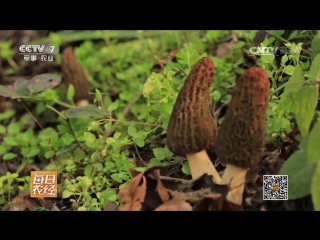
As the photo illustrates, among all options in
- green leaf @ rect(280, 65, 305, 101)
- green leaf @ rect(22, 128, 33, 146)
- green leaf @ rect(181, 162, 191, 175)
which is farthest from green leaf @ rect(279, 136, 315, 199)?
green leaf @ rect(22, 128, 33, 146)

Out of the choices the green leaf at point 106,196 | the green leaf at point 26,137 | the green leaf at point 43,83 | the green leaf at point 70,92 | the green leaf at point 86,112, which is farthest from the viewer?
the green leaf at point 70,92

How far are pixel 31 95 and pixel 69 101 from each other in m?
0.38

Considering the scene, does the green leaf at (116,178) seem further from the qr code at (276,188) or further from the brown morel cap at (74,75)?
the brown morel cap at (74,75)

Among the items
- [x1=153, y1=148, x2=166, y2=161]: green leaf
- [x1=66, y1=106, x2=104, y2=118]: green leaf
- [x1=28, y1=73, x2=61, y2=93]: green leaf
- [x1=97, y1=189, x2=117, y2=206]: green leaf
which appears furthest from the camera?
[x1=28, y1=73, x2=61, y2=93]: green leaf

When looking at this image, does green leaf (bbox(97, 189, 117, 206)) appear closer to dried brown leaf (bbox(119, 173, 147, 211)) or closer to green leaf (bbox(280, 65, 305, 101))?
dried brown leaf (bbox(119, 173, 147, 211))

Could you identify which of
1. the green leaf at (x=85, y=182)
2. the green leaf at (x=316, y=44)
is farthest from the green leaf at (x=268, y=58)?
the green leaf at (x=85, y=182)

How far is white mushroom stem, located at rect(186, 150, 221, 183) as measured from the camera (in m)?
1.72

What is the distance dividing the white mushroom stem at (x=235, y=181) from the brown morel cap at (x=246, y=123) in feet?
0.10

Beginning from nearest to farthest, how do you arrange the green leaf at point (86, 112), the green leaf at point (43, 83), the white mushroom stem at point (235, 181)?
the white mushroom stem at point (235, 181), the green leaf at point (86, 112), the green leaf at point (43, 83)

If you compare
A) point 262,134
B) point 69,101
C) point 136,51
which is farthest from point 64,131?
point 262,134

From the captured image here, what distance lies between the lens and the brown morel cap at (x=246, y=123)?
1566 millimetres

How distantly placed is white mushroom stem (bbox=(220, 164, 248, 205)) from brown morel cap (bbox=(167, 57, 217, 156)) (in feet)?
0.34

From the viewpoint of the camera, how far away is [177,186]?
174cm

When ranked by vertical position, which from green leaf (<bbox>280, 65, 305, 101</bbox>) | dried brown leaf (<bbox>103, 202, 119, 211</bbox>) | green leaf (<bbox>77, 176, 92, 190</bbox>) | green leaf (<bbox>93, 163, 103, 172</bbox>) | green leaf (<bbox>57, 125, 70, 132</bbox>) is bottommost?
dried brown leaf (<bbox>103, 202, 119, 211</bbox>)
